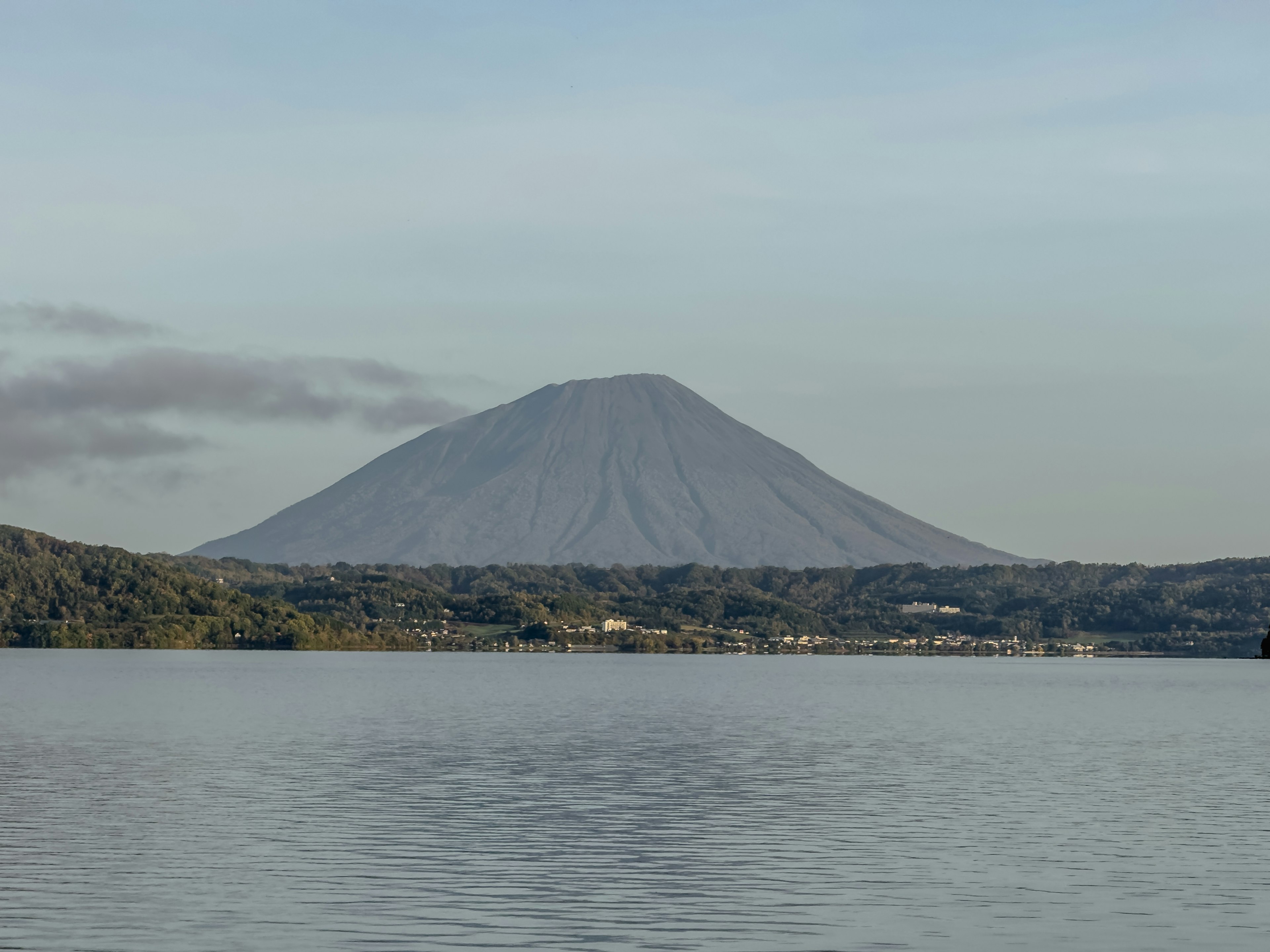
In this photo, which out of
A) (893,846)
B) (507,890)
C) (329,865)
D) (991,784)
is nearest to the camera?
(507,890)

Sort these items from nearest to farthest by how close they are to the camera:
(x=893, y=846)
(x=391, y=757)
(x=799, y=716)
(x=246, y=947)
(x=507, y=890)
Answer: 1. (x=246, y=947)
2. (x=507, y=890)
3. (x=893, y=846)
4. (x=391, y=757)
5. (x=799, y=716)

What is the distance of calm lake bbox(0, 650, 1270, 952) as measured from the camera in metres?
31.4

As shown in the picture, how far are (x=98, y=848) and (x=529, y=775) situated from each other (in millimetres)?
23147

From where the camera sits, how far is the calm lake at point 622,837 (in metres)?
31.4

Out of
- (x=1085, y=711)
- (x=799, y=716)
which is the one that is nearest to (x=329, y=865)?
(x=799, y=716)

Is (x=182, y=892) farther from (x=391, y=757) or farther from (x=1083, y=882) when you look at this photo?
(x=391, y=757)

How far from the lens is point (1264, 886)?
36719 mm

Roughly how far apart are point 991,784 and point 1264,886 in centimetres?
2381

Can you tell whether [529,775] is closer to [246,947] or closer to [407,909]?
[407,909]

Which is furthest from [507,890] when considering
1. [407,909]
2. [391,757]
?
[391,757]

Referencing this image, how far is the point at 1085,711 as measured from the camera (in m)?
125

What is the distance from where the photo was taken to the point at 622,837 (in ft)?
145

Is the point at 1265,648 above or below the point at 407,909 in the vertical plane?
above

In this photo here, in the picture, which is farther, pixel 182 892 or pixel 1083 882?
pixel 1083 882
